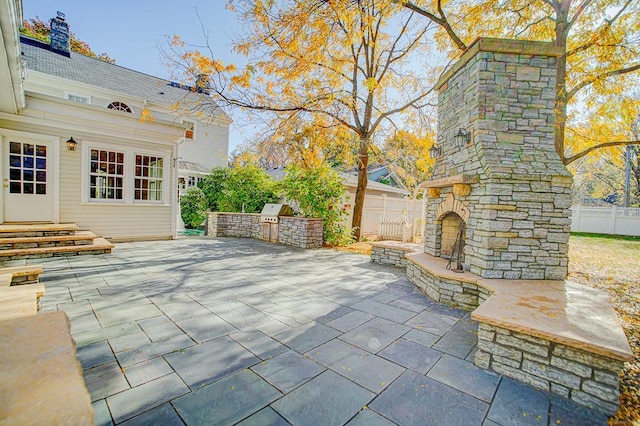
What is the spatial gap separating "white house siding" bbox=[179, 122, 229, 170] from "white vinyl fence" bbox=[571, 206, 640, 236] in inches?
679

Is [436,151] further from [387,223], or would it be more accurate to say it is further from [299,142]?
[387,223]

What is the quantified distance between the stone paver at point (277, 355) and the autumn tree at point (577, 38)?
16.9ft

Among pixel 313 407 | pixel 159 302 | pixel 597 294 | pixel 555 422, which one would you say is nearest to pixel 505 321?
pixel 555 422

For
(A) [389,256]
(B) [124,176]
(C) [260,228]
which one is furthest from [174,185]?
(A) [389,256]

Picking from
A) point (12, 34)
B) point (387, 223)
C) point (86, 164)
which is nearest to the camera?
point (12, 34)

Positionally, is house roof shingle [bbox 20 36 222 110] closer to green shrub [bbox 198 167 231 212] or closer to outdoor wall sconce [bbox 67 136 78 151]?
green shrub [bbox 198 167 231 212]

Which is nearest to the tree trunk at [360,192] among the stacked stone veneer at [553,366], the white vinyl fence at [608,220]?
the stacked stone veneer at [553,366]

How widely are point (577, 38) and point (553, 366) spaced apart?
23.1 feet

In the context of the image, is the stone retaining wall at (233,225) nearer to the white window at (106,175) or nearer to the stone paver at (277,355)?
the white window at (106,175)

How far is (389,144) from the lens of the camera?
10570mm

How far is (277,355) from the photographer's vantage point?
236 centimetres

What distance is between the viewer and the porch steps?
17.3 ft

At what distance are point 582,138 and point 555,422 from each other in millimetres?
6960

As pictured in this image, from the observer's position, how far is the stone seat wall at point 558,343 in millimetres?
1924
